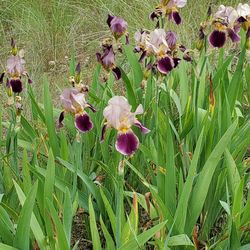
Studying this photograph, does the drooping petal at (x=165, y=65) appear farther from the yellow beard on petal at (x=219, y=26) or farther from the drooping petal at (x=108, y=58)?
the yellow beard on petal at (x=219, y=26)

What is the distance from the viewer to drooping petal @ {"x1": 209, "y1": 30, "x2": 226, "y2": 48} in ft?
7.72

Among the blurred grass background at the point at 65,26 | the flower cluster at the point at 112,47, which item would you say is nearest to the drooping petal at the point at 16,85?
the flower cluster at the point at 112,47

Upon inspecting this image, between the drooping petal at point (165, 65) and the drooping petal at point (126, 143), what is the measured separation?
501 mm

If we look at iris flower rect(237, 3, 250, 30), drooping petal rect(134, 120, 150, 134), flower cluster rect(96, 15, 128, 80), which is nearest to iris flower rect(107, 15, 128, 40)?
flower cluster rect(96, 15, 128, 80)

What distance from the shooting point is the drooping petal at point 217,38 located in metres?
2.35

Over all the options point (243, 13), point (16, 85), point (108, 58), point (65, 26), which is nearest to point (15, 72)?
point (16, 85)

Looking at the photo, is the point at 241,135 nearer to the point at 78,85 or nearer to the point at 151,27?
the point at 78,85

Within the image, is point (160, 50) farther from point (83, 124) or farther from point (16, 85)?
point (16, 85)

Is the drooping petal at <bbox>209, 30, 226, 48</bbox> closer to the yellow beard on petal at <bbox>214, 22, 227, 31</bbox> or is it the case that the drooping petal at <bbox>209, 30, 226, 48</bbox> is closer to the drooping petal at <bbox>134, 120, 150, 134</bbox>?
the yellow beard on petal at <bbox>214, 22, 227, 31</bbox>

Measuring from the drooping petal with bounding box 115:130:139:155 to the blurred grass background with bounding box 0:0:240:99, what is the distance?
277 centimetres

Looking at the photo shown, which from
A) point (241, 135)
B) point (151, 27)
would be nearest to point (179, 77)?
point (241, 135)

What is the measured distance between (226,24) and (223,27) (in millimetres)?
33

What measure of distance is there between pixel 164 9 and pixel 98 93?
82 centimetres

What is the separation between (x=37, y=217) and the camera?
6.55ft
